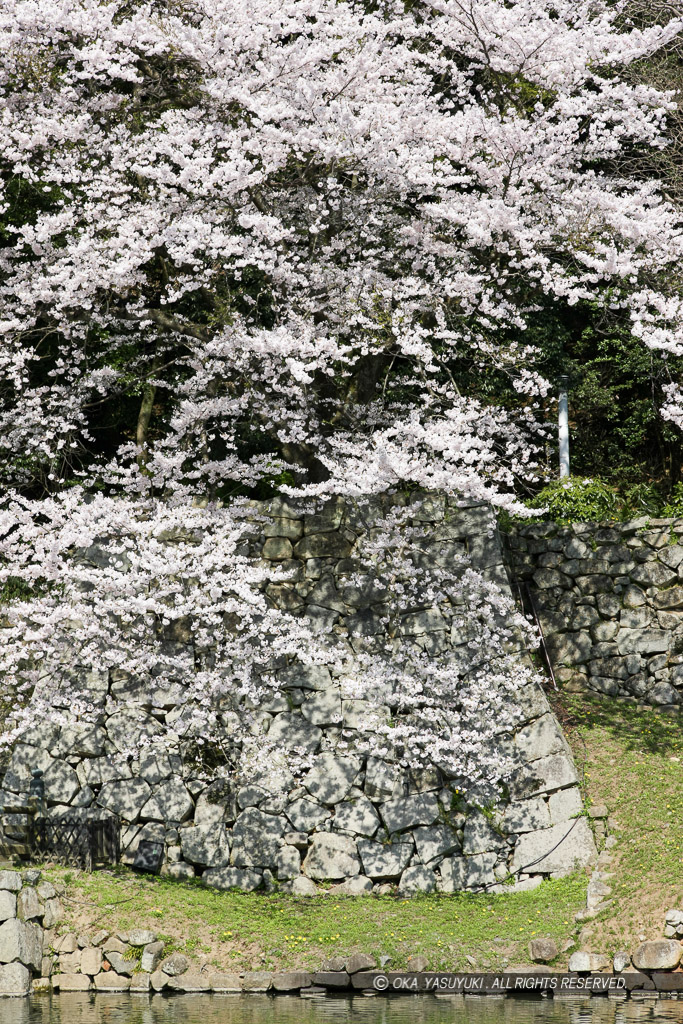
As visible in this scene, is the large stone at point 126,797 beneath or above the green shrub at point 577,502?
beneath

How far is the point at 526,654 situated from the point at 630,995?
3.87m

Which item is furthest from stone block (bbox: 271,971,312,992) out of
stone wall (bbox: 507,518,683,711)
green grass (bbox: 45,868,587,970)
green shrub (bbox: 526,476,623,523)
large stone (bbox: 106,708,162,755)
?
green shrub (bbox: 526,476,623,523)

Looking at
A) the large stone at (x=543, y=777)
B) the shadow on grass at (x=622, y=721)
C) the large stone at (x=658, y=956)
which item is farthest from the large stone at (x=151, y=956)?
the shadow on grass at (x=622, y=721)

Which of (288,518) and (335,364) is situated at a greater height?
(335,364)

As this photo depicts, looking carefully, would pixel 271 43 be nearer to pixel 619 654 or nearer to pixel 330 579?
pixel 330 579

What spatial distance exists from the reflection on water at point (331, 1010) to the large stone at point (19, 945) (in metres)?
0.43

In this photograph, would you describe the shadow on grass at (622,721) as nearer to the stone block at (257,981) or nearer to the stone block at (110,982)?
the stone block at (257,981)

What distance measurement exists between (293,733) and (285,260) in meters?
5.29

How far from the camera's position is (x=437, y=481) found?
10.4 metres

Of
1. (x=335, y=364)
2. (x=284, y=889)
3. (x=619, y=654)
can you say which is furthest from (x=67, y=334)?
(x=619, y=654)

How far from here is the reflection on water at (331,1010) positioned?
23.2ft

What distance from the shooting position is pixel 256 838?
1047 cm

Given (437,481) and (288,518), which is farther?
(288,518)

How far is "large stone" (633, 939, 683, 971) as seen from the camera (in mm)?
7938
